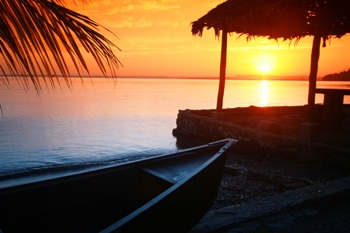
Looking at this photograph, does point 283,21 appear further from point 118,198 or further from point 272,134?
point 118,198

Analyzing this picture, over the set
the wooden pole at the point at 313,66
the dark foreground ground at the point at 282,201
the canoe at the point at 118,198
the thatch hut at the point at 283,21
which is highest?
the thatch hut at the point at 283,21

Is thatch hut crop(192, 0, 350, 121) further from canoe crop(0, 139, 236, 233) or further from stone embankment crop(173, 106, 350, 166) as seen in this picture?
canoe crop(0, 139, 236, 233)

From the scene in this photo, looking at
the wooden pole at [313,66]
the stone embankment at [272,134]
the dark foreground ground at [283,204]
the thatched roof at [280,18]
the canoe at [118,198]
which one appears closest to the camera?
the canoe at [118,198]

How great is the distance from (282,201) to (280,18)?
625 centimetres

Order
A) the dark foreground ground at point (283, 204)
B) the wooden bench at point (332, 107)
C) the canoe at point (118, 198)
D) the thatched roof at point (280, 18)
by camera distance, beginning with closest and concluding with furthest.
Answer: the canoe at point (118, 198) < the dark foreground ground at point (283, 204) < the thatched roof at point (280, 18) < the wooden bench at point (332, 107)

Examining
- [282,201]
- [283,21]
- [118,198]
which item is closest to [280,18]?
[283,21]

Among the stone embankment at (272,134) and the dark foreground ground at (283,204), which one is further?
the stone embankment at (272,134)

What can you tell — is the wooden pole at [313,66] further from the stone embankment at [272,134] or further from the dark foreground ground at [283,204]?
the dark foreground ground at [283,204]

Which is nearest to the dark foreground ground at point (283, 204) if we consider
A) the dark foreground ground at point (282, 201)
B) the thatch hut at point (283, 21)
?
the dark foreground ground at point (282, 201)

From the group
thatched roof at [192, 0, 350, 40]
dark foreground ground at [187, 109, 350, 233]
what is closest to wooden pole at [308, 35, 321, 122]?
thatched roof at [192, 0, 350, 40]

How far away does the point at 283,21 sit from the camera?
8.25 metres

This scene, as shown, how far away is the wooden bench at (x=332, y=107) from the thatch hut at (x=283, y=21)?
144 centimetres

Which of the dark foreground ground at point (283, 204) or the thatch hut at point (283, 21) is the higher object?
the thatch hut at point (283, 21)

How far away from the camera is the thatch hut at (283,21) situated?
20.8 ft
